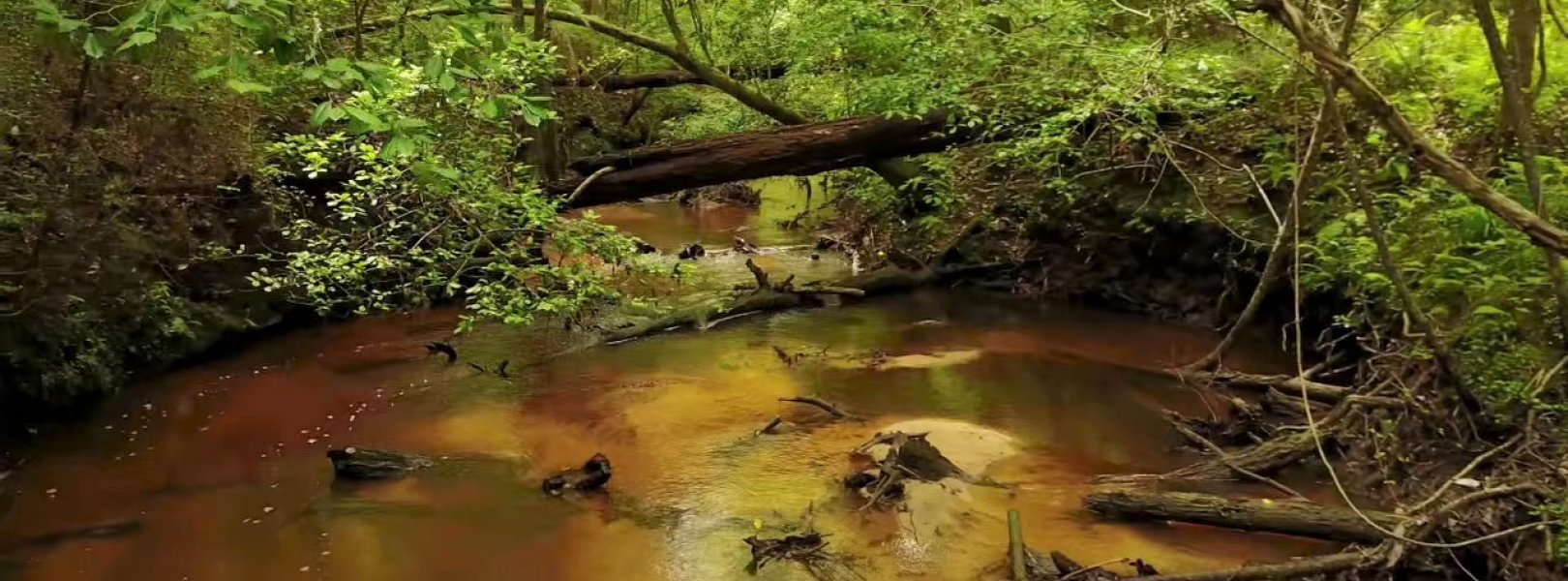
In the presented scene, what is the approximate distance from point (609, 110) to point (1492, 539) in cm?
1569

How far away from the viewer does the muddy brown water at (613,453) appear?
210 inches

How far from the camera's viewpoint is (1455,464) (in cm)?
472

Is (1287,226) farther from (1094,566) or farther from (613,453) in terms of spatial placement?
(613,453)

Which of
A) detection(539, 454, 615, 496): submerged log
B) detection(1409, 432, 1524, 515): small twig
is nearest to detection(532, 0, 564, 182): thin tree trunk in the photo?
detection(539, 454, 615, 496): submerged log

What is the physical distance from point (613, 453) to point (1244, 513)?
4.05m

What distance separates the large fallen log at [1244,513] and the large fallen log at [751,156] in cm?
554

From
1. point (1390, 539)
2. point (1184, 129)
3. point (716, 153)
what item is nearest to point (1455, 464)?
point (1390, 539)

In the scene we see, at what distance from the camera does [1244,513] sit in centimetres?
522

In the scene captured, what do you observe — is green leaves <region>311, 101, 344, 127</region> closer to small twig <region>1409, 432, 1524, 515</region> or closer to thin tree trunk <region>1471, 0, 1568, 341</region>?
thin tree trunk <region>1471, 0, 1568, 341</region>

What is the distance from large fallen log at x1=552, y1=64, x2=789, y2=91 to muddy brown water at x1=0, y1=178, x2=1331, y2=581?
4.28m

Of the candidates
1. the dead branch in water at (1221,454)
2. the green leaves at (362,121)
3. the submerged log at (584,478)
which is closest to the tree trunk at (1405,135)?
the dead branch in water at (1221,454)

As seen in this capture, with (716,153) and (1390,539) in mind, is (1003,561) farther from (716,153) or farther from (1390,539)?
(716,153)

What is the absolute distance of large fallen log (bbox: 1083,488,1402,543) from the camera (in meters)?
4.88

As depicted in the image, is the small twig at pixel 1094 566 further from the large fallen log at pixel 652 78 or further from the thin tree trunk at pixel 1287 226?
the large fallen log at pixel 652 78
